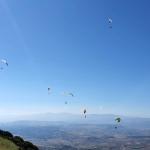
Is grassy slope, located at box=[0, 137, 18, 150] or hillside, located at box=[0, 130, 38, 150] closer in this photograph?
grassy slope, located at box=[0, 137, 18, 150]

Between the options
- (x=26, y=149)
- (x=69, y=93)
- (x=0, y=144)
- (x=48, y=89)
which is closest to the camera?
(x=0, y=144)

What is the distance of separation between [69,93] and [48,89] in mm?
12131

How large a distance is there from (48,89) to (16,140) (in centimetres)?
1524

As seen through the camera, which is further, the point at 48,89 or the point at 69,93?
the point at 48,89

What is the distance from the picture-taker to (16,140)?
62969 mm

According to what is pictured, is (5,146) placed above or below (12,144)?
below

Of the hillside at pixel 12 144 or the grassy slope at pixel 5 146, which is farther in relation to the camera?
the hillside at pixel 12 144

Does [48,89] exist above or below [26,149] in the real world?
above

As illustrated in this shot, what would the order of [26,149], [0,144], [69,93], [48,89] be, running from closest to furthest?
[0,144]
[69,93]
[26,149]
[48,89]

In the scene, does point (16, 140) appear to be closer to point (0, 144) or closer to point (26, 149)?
point (26, 149)

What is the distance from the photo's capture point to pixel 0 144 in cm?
5184

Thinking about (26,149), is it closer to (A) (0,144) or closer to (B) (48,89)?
(A) (0,144)

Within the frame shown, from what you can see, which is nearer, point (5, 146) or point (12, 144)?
point (5, 146)

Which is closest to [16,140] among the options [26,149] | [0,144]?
[26,149]
